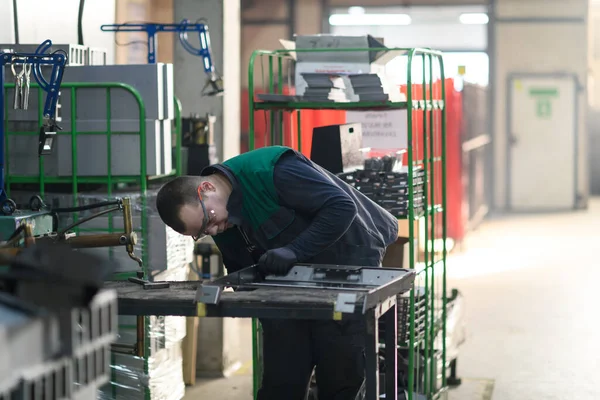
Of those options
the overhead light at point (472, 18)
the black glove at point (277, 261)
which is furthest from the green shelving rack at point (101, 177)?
the overhead light at point (472, 18)

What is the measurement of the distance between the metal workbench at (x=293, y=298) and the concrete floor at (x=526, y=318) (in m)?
2.03

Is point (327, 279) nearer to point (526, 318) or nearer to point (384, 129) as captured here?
point (384, 129)

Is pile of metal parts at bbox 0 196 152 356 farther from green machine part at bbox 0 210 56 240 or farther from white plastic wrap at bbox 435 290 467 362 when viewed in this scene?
white plastic wrap at bbox 435 290 467 362

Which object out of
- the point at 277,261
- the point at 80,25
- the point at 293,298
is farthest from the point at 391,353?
the point at 80,25

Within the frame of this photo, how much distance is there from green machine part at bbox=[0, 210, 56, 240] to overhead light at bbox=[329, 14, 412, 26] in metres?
10.00

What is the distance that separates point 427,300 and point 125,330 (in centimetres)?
127

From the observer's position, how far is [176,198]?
9.00 feet

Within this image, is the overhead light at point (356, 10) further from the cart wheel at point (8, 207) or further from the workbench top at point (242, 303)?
the workbench top at point (242, 303)

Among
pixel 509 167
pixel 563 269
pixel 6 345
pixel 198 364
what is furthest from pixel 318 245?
pixel 509 167

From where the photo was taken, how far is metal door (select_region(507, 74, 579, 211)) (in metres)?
12.4

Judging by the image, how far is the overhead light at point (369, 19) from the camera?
12875mm

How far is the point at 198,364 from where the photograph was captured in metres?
5.07

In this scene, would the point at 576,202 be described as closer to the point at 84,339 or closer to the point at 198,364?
the point at 198,364

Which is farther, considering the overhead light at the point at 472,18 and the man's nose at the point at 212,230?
the overhead light at the point at 472,18
